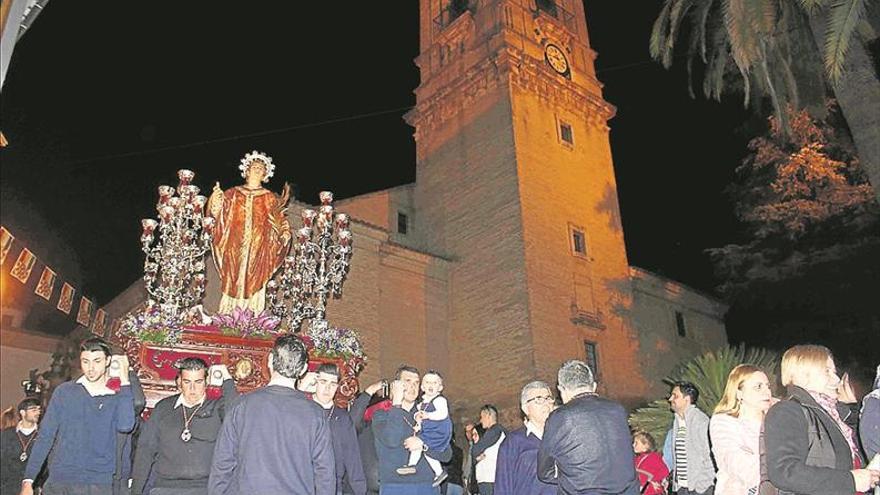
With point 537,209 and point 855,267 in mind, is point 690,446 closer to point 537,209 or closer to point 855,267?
point 855,267

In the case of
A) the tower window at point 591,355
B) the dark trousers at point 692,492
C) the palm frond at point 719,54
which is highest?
the palm frond at point 719,54

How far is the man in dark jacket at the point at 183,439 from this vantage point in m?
5.69

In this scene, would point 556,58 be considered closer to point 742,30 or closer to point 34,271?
point 742,30

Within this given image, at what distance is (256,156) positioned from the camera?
40.3ft

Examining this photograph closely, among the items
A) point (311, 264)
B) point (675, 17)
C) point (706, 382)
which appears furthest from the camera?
point (675, 17)

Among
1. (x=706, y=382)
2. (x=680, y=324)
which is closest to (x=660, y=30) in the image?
(x=706, y=382)

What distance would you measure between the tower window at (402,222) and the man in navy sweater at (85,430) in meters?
22.0

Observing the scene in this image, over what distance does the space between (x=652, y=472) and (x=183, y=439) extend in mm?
4500

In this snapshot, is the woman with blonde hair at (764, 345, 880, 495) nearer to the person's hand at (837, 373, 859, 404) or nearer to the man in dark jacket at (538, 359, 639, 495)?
the man in dark jacket at (538, 359, 639, 495)

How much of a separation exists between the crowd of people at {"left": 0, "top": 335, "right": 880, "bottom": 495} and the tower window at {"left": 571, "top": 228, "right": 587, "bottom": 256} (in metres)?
18.1

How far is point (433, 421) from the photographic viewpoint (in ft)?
21.8

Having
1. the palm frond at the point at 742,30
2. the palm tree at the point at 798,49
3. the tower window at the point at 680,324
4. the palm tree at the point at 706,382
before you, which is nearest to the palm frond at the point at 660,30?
the palm tree at the point at 798,49

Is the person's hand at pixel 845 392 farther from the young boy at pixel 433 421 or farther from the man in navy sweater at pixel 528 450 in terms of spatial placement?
the young boy at pixel 433 421

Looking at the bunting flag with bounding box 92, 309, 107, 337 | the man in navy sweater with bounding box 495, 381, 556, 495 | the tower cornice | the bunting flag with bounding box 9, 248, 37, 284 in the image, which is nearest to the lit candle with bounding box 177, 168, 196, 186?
the bunting flag with bounding box 9, 248, 37, 284
